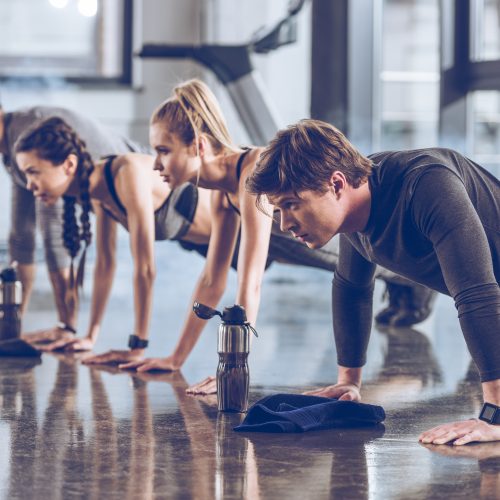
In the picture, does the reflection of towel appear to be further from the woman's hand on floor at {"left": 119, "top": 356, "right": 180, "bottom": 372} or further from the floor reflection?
the woman's hand on floor at {"left": 119, "top": 356, "right": 180, "bottom": 372}

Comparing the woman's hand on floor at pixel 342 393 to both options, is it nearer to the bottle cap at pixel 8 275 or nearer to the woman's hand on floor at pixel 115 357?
the woman's hand on floor at pixel 115 357

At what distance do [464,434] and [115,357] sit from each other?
1156 mm

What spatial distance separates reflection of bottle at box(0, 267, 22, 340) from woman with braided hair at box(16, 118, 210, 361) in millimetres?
111

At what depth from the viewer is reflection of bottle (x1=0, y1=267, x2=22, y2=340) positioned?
2.82 meters

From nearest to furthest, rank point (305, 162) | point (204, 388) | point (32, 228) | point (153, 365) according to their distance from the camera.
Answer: point (305, 162), point (204, 388), point (153, 365), point (32, 228)

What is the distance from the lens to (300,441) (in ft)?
5.65

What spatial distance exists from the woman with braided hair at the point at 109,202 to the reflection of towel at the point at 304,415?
0.75 metres

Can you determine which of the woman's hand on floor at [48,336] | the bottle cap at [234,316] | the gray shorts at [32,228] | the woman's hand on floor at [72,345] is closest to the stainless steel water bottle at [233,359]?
the bottle cap at [234,316]

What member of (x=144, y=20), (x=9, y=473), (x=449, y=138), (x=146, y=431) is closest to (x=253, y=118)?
(x=449, y=138)

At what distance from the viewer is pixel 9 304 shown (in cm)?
282

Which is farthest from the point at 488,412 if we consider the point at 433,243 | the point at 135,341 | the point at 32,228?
the point at 32,228

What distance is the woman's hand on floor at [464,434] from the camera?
166 cm

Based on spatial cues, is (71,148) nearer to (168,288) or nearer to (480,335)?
(480,335)

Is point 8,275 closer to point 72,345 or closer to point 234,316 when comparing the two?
point 72,345
